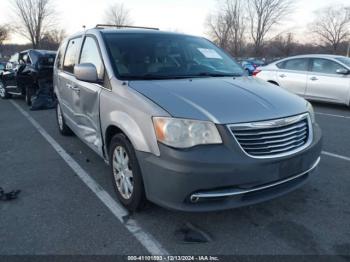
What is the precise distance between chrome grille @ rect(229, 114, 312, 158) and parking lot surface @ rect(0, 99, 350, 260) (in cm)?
72

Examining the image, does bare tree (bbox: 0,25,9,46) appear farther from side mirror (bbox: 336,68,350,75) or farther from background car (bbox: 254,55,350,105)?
side mirror (bbox: 336,68,350,75)

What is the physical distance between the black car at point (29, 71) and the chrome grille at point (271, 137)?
8.52 meters

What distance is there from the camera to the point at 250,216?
3.23 metres

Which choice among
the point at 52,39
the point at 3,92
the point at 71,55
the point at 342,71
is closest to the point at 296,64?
the point at 342,71

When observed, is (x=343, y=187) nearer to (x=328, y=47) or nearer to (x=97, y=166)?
(x=97, y=166)

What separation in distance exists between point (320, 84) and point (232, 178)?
7.89 m

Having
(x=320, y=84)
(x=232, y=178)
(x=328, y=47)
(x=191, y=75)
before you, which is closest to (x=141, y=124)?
(x=232, y=178)

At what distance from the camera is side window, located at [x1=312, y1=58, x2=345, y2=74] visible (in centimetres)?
920

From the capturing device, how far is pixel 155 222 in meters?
3.13

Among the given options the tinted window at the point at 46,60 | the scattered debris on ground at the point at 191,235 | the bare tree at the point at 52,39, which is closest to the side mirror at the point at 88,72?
the scattered debris on ground at the point at 191,235

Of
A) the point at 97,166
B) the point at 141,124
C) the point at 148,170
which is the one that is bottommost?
the point at 97,166

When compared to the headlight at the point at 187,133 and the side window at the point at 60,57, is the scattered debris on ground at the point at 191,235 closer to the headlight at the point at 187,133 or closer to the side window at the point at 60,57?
the headlight at the point at 187,133

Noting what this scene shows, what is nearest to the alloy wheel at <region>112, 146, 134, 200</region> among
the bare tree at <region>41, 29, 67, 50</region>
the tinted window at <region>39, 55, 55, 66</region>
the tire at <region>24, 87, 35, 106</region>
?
the tinted window at <region>39, 55, 55, 66</region>

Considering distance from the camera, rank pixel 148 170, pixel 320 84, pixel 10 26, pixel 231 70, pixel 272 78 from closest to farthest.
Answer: pixel 148 170 → pixel 231 70 → pixel 320 84 → pixel 272 78 → pixel 10 26
